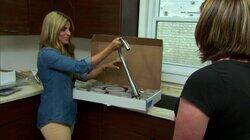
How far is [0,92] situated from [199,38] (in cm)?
138

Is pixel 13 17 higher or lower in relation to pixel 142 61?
higher

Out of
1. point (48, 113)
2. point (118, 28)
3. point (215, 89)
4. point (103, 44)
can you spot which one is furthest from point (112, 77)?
→ point (215, 89)

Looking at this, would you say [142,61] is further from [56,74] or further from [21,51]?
[21,51]

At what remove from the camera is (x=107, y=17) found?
208 cm

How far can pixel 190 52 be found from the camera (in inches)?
87.7

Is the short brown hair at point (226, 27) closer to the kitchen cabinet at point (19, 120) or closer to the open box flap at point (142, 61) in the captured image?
the open box flap at point (142, 61)

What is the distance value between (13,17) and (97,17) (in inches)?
23.8

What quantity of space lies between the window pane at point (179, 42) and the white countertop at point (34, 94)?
2.22ft

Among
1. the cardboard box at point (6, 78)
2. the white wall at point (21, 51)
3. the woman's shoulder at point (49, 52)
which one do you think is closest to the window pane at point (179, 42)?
the white wall at point (21, 51)

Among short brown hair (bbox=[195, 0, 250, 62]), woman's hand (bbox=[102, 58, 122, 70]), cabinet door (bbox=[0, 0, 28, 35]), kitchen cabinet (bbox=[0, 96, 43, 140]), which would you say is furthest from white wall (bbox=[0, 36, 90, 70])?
short brown hair (bbox=[195, 0, 250, 62])

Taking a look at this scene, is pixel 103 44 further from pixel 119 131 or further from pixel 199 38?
pixel 199 38

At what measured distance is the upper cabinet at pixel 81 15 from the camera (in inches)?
80.2

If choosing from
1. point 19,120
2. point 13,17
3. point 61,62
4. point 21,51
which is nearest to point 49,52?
point 61,62

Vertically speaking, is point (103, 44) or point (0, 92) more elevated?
point (103, 44)
